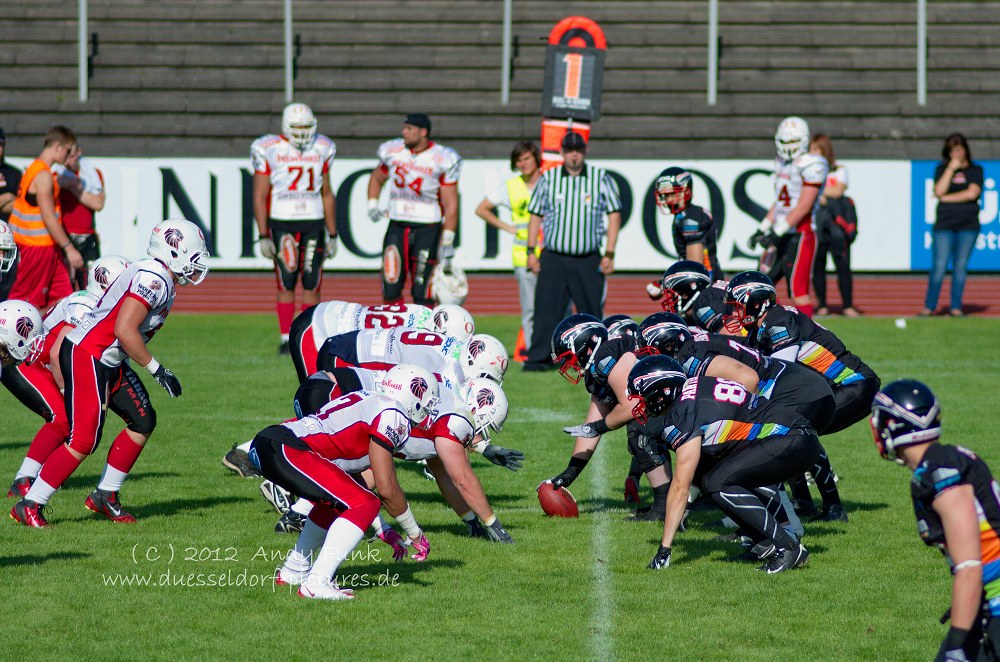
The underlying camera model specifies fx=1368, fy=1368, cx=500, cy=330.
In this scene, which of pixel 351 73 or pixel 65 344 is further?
pixel 351 73

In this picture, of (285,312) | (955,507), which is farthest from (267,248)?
(955,507)

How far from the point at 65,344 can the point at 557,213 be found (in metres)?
6.08

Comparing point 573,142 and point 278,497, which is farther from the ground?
point 573,142

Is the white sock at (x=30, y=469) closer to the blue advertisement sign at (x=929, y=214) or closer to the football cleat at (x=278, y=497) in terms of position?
the football cleat at (x=278, y=497)

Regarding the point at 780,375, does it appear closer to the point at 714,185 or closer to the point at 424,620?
the point at 424,620

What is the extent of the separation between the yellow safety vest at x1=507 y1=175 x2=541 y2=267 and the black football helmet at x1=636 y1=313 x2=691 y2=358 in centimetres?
659

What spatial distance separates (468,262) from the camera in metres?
20.3

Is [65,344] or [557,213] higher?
[557,213]

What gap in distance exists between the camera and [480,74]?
79.9ft

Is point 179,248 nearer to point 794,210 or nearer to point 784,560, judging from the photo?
point 784,560

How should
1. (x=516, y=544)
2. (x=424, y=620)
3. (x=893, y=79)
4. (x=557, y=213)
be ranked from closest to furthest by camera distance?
(x=424, y=620), (x=516, y=544), (x=557, y=213), (x=893, y=79)

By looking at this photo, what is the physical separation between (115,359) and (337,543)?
229cm

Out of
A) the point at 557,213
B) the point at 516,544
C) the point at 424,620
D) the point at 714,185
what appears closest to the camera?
the point at 424,620

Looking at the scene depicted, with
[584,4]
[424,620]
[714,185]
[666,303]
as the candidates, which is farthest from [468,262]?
[424,620]
